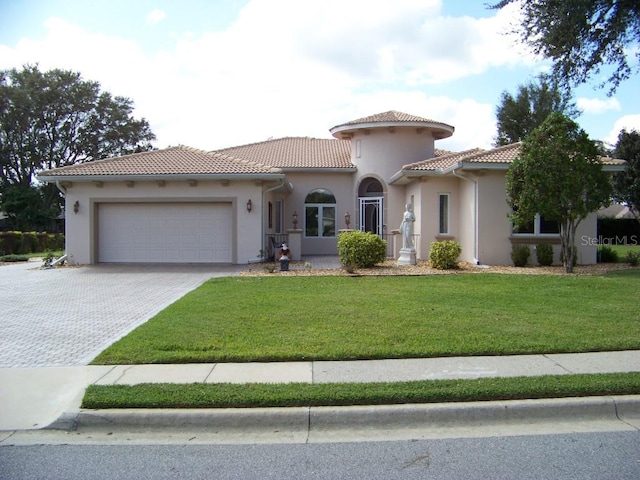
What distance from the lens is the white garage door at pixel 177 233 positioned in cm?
1867

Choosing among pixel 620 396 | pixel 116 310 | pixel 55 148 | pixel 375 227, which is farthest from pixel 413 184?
pixel 55 148

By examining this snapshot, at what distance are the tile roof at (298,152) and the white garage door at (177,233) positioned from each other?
5.67m

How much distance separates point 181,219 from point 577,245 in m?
13.0

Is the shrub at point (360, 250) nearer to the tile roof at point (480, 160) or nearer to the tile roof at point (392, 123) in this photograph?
the tile roof at point (480, 160)

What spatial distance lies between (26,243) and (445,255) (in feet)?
80.9

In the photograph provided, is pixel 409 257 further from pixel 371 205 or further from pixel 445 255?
pixel 371 205

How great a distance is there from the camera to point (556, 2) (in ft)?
33.6

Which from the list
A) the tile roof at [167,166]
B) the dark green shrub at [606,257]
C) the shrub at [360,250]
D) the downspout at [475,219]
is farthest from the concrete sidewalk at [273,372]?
the dark green shrub at [606,257]

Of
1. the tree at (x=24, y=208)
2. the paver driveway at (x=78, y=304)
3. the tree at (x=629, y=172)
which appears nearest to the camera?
the paver driveway at (x=78, y=304)

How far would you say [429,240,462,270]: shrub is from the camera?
51.6 ft

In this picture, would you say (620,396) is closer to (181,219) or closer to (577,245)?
(577,245)

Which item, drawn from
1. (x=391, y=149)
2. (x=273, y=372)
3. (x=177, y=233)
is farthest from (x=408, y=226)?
(x=273, y=372)

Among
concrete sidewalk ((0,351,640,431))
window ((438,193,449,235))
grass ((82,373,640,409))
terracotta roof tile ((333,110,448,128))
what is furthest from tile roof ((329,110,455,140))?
grass ((82,373,640,409))

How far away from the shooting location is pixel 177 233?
18703 millimetres
